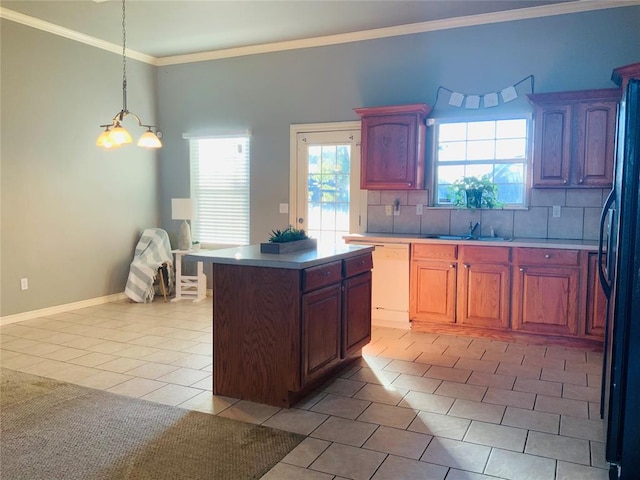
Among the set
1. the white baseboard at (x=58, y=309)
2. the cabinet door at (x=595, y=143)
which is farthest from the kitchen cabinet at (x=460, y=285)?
the white baseboard at (x=58, y=309)

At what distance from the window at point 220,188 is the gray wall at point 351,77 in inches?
5.5

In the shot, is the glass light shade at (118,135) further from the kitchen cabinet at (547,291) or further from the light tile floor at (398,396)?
the kitchen cabinet at (547,291)

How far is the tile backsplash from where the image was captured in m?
4.75

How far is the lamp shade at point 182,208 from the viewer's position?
6.29 metres

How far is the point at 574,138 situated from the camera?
4.48 m

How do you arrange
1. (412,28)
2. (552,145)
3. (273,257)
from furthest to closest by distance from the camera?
(412,28)
(552,145)
(273,257)

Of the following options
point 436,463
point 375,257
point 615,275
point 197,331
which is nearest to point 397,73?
point 375,257

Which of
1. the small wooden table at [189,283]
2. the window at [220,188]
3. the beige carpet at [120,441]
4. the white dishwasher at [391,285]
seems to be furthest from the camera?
the window at [220,188]

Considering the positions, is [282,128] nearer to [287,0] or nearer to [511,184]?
[287,0]

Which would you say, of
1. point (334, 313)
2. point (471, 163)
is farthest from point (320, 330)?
point (471, 163)

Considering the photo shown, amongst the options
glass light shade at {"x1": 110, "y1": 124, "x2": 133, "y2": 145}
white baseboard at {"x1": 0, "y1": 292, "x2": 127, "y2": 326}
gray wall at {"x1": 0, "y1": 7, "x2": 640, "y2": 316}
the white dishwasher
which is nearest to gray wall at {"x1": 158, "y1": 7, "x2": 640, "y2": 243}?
gray wall at {"x1": 0, "y1": 7, "x2": 640, "y2": 316}

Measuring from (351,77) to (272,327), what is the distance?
3.44 meters

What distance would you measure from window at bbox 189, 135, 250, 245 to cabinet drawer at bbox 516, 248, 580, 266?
3270 millimetres

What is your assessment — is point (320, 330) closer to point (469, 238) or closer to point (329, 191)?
point (469, 238)
